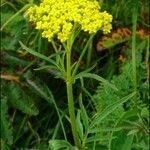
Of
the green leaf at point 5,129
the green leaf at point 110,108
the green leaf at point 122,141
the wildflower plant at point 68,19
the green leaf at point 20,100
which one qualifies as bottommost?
the green leaf at point 5,129

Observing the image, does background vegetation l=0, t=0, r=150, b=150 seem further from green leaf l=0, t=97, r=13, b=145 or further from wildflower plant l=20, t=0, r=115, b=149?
wildflower plant l=20, t=0, r=115, b=149

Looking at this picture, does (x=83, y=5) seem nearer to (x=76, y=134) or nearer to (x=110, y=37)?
(x=76, y=134)

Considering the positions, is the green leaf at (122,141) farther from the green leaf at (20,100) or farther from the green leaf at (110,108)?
the green leaf at (20,100)

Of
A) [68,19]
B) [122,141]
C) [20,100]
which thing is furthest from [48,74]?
[68,19]

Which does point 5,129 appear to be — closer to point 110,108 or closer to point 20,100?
point 20,100

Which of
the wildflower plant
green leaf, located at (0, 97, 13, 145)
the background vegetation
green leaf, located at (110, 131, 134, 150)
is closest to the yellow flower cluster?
the wildflower plant

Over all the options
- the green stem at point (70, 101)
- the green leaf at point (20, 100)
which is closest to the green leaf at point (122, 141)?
the green stem at point (70, 101)

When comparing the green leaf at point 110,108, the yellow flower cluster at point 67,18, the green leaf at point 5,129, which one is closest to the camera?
the yellow flower cluster at point 67,18

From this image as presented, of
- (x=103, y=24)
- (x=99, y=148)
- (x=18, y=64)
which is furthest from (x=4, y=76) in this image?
(x=103, y=24)
